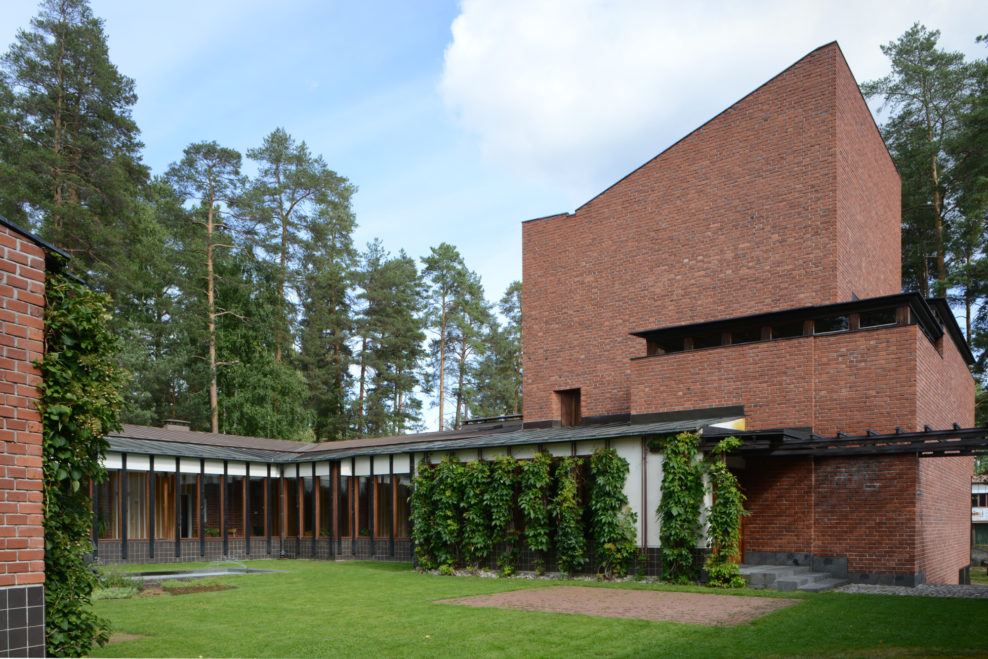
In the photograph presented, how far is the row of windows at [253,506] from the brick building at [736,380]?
2.5 inches

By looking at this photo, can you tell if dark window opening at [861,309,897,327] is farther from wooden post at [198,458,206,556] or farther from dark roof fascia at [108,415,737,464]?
wooden post at [198,458,206,556]

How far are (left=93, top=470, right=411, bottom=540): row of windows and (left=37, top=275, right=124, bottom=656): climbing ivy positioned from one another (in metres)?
13.7

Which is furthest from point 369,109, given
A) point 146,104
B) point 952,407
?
point 146,104

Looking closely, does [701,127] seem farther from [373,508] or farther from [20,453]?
[20,453]

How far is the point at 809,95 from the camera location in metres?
18.4

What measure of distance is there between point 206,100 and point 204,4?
7.08 meters

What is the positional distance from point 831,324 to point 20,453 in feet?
48.7

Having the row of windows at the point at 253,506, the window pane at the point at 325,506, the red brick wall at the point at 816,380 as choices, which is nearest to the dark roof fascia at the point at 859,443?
the red brick wall at the point at 816,380

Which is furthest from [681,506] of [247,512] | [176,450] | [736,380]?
[176,450]

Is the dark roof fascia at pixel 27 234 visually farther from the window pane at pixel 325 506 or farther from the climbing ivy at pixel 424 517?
the window pane at pixel 325 506

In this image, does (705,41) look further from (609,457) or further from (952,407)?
(952,407)

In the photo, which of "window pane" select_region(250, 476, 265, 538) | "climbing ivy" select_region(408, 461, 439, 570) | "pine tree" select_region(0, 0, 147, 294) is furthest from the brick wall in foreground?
"pine tree" select_region(0, 0, 147, 294)

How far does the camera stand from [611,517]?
14695 millimetres

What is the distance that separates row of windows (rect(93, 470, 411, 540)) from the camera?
2023cm
